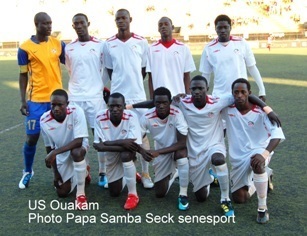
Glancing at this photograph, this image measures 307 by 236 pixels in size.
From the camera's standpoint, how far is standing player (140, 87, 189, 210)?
13.9 ft

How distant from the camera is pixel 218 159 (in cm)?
406

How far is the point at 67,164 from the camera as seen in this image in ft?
15.1

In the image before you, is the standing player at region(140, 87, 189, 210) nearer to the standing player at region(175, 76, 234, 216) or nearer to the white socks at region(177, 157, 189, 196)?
the white socks at region(177, 157, 189, 196)

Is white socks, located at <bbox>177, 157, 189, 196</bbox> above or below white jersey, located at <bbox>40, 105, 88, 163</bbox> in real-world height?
below

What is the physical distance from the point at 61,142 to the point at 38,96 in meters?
0.66

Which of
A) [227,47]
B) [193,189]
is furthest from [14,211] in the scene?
[227,47]

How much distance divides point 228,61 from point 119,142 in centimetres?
164

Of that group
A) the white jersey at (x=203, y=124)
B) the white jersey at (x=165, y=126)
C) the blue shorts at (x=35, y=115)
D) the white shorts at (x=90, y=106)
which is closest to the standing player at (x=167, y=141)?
the white jersey at (x=165, y=126)

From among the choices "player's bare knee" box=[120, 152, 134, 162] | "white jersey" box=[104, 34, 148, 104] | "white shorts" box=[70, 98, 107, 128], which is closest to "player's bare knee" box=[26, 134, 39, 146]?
"white shorts" box=[70, 98, 107, 128]

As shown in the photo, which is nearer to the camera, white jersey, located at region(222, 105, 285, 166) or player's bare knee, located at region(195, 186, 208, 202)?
white jersey, located at region(222, 105, 285, 166)

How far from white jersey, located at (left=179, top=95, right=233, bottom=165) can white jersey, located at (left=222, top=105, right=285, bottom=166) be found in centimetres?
12

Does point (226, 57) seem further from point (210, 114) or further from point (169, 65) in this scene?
point (210, 114)

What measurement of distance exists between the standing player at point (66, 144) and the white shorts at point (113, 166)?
258 mm

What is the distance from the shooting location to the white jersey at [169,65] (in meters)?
4.94
